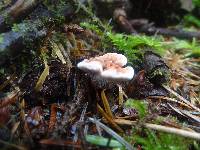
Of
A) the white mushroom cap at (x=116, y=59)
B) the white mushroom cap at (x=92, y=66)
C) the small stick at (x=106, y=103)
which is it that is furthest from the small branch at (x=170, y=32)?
the white mushroom cap at (x=92, y=66)

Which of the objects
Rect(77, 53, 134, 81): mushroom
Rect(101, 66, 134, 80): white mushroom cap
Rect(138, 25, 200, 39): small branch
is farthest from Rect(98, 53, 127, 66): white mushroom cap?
Rect(138, 25, 200, 39): small branch

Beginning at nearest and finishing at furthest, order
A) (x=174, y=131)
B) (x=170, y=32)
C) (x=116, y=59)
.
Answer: (x=174, y=131), (x=116, y=59), (x=170, y=32)

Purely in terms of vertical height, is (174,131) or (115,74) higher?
(115,74)

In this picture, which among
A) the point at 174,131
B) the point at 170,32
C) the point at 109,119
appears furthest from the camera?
the point at 170,32

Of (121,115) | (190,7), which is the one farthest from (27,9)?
(190,7)

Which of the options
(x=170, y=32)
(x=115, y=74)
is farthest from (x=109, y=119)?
(x=170, y=32)

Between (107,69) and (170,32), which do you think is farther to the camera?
(170,32)

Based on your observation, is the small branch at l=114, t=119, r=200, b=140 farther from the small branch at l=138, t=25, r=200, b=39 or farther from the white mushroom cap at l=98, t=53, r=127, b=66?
the small branch at l=138, t=25, r=200, b=39

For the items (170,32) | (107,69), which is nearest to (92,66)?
(107,69)

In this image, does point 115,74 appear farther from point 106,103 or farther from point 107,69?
point 106,103

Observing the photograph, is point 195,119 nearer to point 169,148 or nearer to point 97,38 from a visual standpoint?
point 169,148

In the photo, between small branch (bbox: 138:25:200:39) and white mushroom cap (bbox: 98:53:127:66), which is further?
small branch (bbox: 138:25:200:39)

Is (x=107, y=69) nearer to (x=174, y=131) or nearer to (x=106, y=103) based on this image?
(x=106, y=103)
